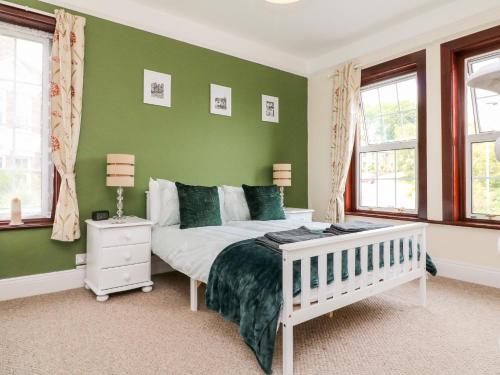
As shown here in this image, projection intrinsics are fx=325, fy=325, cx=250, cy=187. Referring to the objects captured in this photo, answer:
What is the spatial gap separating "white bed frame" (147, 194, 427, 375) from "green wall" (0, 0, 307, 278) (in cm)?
150

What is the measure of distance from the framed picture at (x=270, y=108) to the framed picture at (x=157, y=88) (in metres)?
1.35

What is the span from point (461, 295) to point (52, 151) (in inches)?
149

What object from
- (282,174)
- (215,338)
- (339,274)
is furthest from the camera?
(282,174)

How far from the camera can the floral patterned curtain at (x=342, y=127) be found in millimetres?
4172

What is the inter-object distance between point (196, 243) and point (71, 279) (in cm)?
141

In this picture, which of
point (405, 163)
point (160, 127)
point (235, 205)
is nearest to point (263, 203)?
point (235, 205)

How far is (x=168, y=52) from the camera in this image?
3568 millimetres

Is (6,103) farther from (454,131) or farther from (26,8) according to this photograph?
(454,131)

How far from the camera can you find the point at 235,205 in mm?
3576

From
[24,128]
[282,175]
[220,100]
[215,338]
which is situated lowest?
[215,338]

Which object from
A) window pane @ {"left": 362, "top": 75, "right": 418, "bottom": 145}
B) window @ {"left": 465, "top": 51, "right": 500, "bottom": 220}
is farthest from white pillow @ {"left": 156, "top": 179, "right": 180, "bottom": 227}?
window @ {"left": 465, "top": 51, "right": 500, "bottom": 220}

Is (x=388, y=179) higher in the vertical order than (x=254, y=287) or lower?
higher

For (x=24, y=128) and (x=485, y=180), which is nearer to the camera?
(x=24, y=128)

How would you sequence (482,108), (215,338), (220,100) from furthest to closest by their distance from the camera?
(220,100) → (482,108) → (215,338)
